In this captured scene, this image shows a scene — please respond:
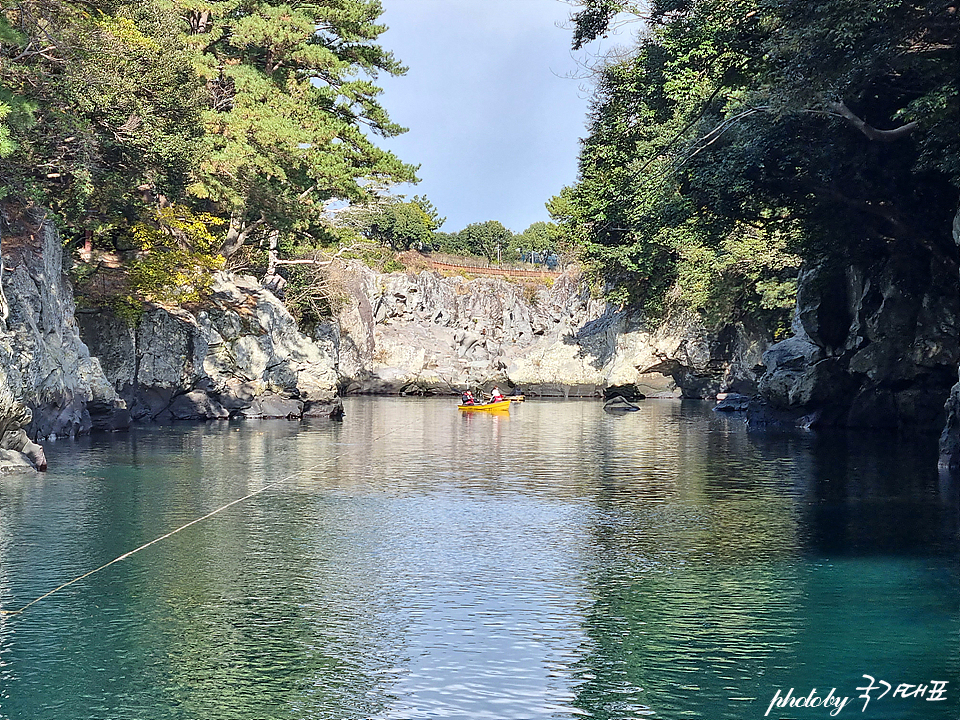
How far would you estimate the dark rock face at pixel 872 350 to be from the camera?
28.9m

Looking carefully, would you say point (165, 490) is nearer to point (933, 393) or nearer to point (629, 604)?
point (629, 604)

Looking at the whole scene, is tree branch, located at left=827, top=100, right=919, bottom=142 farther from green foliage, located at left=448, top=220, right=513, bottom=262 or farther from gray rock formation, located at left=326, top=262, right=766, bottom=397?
green foliage, located at left=448, top=220, right=513, bottom=262

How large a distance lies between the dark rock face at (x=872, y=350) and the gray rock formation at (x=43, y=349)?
23466 mm

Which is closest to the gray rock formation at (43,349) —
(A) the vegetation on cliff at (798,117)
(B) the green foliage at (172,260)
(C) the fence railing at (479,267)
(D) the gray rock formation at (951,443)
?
(B) the green foliage at (172,260)

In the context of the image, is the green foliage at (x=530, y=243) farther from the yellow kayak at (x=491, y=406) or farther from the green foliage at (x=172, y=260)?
the green foliage at (x=172, y=260)

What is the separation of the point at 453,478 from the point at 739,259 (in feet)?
103

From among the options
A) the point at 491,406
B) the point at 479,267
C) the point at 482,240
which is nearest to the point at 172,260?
the point at 491,406

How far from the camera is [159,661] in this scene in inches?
350

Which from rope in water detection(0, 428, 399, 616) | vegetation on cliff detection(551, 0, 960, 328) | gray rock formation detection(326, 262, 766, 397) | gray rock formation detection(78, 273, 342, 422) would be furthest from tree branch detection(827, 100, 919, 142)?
gray rock formation detection(326, 262, 766, 397)

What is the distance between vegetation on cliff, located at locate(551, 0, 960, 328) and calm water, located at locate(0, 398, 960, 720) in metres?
7.37

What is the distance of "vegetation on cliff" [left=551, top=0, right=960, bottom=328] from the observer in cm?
1948

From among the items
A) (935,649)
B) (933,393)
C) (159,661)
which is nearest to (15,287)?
(159,661)

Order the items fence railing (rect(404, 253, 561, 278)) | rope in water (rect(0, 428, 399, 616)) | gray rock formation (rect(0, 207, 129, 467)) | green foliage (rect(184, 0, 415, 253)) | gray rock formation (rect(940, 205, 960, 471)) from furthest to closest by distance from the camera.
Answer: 1. fence railing (rect(404, 253, 561, 278))
2. green foliage (rect(184, 0, 415, 253))
3. gray rock formation (rect(0, 207, 129, 467))
4. gray rock formation (rect(940, 205, 960, 471))
5. rope in water (rect(0, 428, 399, 616))

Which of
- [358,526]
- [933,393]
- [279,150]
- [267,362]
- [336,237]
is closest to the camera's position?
[358,526]
